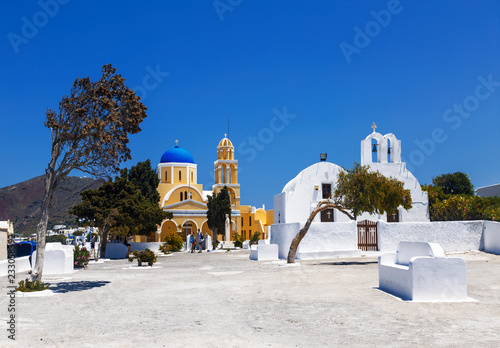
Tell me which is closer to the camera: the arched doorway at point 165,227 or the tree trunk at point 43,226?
the tree trunk at point 43,226

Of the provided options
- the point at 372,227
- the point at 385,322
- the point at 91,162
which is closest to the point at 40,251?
the point at 91,162

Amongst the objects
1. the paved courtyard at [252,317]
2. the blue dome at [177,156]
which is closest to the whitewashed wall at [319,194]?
the paved courtyard at [252,317]

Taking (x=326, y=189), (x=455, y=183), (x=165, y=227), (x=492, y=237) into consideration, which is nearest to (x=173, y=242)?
(x=326, y=189)

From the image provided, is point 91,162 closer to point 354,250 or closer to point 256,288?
point 256,288

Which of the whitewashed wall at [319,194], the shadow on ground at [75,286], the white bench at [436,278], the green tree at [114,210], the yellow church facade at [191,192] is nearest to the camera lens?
the white bench at [436,278]

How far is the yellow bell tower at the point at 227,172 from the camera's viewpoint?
58.6 metres

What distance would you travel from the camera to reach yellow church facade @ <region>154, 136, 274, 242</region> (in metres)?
55.4

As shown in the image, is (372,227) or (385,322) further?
(372,227)

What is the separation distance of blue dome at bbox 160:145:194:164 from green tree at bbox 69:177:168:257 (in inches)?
1213

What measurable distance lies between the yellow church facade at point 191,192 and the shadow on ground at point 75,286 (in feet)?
121

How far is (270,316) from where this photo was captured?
8766mm

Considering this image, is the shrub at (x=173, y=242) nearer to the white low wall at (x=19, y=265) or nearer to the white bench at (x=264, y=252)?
the white bench at (x=264, y=252)

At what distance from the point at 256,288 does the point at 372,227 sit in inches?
577

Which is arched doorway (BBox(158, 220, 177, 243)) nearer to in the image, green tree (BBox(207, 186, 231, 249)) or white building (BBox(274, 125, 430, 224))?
green tree (BBox(207, 186, 231, 249))
